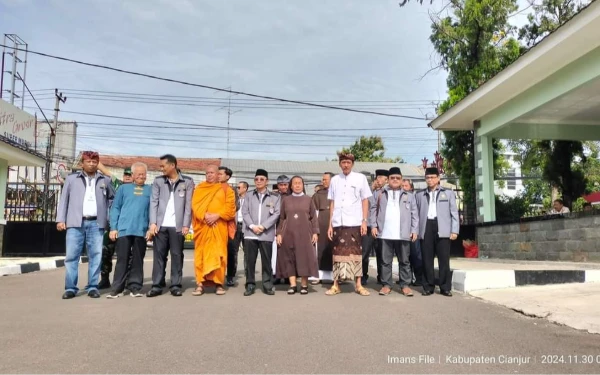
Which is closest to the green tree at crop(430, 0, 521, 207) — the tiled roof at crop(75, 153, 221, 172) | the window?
the tiled roof at crop(75, 153, 221, 172)

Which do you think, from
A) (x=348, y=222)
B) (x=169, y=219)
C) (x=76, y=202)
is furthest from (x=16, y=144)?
(x=348, y=222)

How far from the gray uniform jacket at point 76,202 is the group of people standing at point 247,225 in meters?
0.01

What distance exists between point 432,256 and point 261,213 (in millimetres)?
2322

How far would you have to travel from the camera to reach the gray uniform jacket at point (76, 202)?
6074 mm

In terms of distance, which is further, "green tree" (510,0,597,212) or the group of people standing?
"green tree" (510,0,597,212)

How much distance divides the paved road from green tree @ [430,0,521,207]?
36.4ft

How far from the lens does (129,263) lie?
6.40m

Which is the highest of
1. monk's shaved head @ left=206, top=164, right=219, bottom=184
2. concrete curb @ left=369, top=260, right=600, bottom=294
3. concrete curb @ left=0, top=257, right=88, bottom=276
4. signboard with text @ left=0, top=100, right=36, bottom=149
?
signboard with text @ left=0, top=100, right=36, bottom=149

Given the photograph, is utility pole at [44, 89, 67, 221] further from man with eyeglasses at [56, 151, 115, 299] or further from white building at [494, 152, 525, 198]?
white building at [494, 152, 525, 198]

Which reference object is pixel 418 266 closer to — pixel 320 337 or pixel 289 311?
pixel 289 311

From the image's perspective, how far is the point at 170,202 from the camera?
639 centimetres

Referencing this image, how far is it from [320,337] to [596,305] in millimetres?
2947

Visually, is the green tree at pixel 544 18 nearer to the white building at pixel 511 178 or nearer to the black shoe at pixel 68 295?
the white building at pixel 511 178

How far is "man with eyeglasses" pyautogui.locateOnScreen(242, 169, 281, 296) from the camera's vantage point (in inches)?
256
